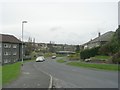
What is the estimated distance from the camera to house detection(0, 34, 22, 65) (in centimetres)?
6888

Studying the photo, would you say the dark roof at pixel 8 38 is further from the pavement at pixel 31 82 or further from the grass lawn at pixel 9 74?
the pavement at pixel 31 82

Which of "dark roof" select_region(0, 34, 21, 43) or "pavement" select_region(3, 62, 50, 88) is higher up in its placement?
"dark roof" select_region(0, 34, 21, 43)

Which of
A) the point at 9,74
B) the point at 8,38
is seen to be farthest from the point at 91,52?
the point at 9,74

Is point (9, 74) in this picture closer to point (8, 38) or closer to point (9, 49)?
point (9, 49)

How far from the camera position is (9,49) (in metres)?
72.2

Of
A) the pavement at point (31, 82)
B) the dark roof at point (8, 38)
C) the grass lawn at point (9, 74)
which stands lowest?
the grass lawn at point (9, 74)

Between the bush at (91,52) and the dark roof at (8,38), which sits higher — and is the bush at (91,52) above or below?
below

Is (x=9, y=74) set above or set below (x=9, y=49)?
below

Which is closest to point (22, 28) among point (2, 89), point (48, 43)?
point (2, 89)

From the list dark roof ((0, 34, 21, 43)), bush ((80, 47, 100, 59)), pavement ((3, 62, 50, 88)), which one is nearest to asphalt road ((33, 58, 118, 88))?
pavement ((3, 62, 50, 88))

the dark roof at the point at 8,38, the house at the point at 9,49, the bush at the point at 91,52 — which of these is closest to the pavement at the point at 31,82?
the bush at the point at 91,52

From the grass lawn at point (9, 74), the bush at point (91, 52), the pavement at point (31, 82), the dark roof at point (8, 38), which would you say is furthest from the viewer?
the dark roof at point (8, 38)

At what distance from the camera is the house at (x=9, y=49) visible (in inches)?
2712

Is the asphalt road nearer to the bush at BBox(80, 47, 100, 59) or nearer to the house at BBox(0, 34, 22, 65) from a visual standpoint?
the bush at BBox(80, 47, 100, 59)
